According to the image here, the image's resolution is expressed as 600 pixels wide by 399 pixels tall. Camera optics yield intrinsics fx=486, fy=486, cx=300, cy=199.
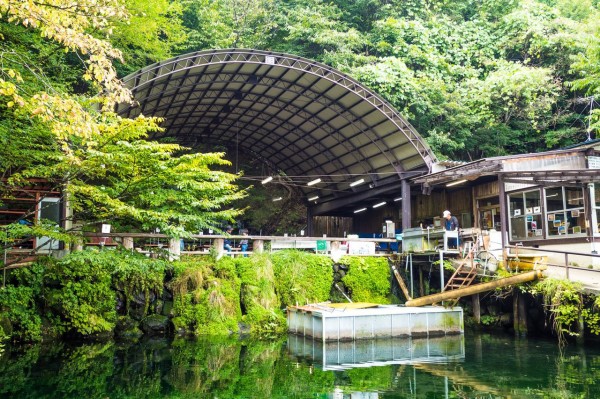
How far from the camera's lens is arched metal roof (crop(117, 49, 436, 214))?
19.3 metres

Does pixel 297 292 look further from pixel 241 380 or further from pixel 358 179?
pixel 358 179

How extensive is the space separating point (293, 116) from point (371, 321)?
13.4m

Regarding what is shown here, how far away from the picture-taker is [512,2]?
29953mm

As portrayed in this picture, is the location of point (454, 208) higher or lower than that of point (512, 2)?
lower

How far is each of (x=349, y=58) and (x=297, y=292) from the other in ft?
51.9

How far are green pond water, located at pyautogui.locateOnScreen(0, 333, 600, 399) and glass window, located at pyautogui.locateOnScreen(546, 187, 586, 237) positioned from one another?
4.40 meters

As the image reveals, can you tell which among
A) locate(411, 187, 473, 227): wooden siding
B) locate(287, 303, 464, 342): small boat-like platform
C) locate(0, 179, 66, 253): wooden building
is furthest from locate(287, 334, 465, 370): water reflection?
locate(411, 187, 473, 227): wooden siding

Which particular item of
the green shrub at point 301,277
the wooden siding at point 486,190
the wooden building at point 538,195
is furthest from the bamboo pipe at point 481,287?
the wooden siding at point 486,190

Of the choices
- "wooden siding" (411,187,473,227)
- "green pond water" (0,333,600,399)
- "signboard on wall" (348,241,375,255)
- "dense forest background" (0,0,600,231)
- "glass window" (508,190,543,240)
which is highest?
"dense forest background" (0,0,600,231)

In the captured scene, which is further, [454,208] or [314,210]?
[314,210]

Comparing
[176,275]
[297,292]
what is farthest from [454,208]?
[176,275]

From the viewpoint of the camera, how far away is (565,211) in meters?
15.7

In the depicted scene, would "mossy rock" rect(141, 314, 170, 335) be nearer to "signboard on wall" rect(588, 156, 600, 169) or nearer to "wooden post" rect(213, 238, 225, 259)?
"wooden post" rect(213, 238, 225, 259)

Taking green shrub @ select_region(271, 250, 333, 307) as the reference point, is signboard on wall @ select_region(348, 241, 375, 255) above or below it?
above
